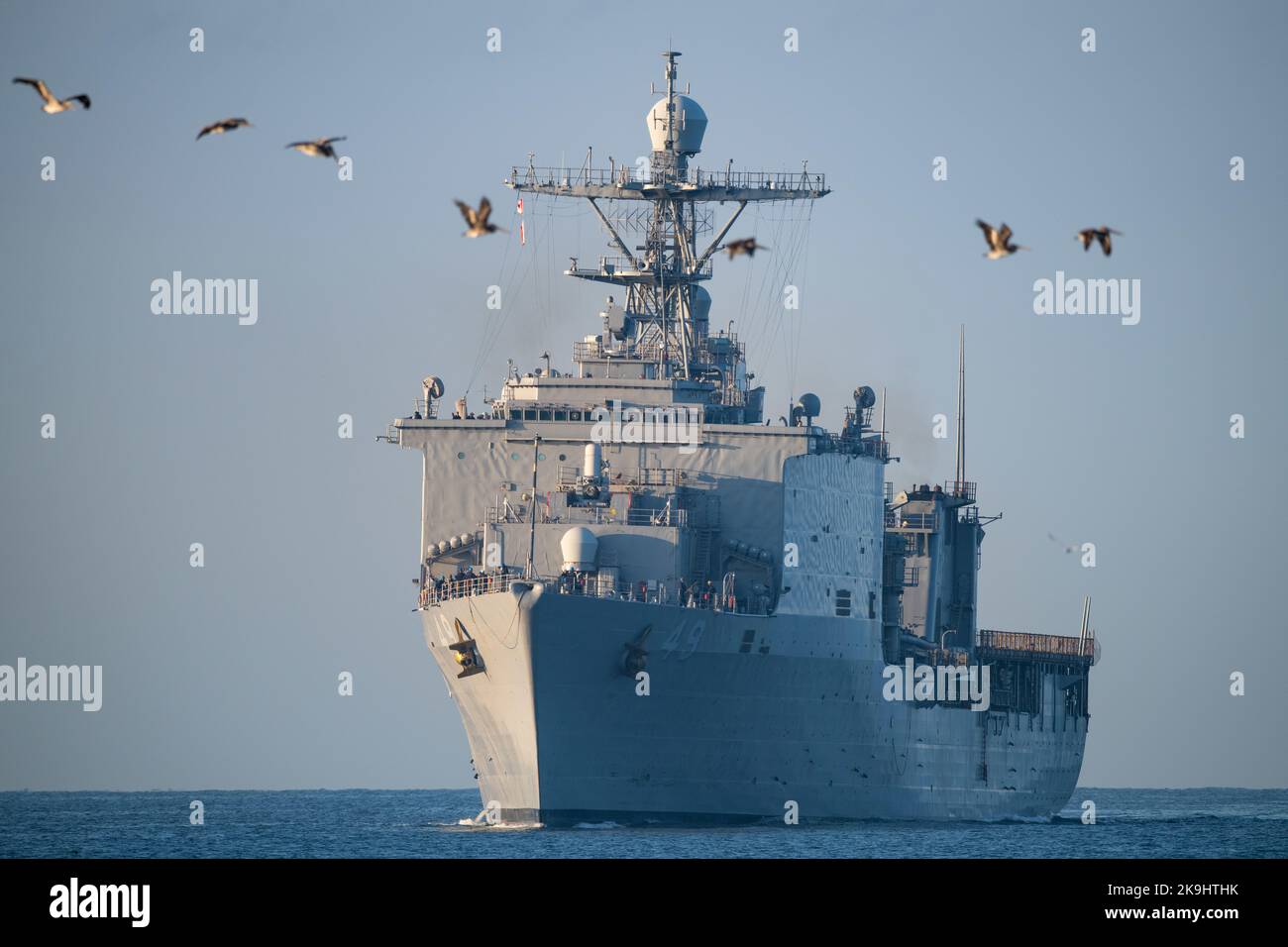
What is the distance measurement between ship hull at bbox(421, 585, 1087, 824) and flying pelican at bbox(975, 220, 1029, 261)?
68.5 ft

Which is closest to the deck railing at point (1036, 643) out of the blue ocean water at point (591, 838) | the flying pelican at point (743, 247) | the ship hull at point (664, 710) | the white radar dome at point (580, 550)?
the blue ocean water at point (591, 838)

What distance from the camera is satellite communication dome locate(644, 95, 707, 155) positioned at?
6712 cm

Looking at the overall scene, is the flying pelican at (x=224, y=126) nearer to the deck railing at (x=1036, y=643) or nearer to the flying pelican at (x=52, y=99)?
the flying pelican at (x=52, y=99)

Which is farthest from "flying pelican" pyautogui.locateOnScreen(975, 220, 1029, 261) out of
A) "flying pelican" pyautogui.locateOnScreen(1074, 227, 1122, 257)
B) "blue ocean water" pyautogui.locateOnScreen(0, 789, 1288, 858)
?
"blue ocean water" pyautogui.locateOnScreen(0, 789, 1288, 858)

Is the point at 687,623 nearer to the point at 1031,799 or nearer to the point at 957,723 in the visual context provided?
the point at 957,723

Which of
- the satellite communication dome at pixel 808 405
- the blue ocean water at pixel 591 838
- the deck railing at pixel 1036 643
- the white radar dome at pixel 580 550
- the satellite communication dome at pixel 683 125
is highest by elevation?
the satellite communication dome at pixel 683 125

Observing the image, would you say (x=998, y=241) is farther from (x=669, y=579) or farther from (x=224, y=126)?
(x=669, y=579)

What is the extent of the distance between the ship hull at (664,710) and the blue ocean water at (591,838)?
0.82 m

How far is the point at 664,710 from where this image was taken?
55.6 m

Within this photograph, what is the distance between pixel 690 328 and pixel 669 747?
15.7 m

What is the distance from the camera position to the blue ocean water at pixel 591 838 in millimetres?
52312

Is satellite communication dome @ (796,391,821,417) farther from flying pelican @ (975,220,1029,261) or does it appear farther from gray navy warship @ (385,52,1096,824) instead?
flying pelican @ (975,220,1029,261)

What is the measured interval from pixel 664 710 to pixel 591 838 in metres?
4.03

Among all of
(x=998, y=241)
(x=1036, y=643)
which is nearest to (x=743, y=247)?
(x=998, y=241)
